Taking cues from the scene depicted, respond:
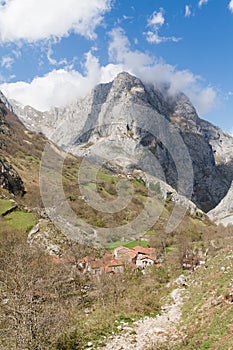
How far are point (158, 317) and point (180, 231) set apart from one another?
59635 millimetres

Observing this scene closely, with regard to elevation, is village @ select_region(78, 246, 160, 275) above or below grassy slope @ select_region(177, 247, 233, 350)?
below

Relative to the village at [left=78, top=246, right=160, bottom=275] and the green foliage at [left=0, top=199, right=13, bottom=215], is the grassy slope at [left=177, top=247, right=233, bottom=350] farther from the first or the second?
the green foliage at [left=0, top=199, right=13, bottom=215]

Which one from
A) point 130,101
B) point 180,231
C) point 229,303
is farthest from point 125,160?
point 229,303

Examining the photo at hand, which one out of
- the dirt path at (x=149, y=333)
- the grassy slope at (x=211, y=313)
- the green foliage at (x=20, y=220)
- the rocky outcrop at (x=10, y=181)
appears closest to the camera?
the grassy slope at (x=211, y=313)

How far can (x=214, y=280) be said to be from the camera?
21953mm

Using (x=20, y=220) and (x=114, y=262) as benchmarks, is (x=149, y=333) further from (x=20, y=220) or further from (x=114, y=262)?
(x=20, y=220)

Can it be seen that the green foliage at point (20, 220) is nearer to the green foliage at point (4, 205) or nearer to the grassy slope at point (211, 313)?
the green foliage at point (4, 205)

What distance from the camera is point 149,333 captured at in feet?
54.6

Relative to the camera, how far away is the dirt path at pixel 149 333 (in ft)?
48.9

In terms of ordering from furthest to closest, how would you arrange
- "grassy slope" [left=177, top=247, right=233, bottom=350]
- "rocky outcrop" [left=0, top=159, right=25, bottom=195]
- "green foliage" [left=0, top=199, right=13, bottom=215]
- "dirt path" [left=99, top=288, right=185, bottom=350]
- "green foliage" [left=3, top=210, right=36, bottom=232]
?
1. "rocky outcrop" [left=0, top=159, right=25, bottom=195]
2. "green foliage" [left=0, top=199, right=13, bottom=215]
3. "green foliage" [left=3, top=210, right=36, bottom=232]
4. "dirt path" [left=99, top=288, right=185, bottom=350]
5. "grassy slope" [left=177, top=247, right=233, bottom=350]

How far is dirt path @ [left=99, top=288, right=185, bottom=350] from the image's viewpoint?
48.9 feet

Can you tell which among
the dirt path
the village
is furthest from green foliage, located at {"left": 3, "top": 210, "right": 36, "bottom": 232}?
the dirt path

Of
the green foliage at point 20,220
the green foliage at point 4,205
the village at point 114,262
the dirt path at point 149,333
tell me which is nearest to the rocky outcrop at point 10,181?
the green foliage at point 4,205

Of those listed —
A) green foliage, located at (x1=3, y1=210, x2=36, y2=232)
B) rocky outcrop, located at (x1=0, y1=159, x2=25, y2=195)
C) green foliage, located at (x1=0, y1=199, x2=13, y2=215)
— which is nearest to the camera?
green foliage, located at (x1=3, y1=210, x2=36, y2=232)
